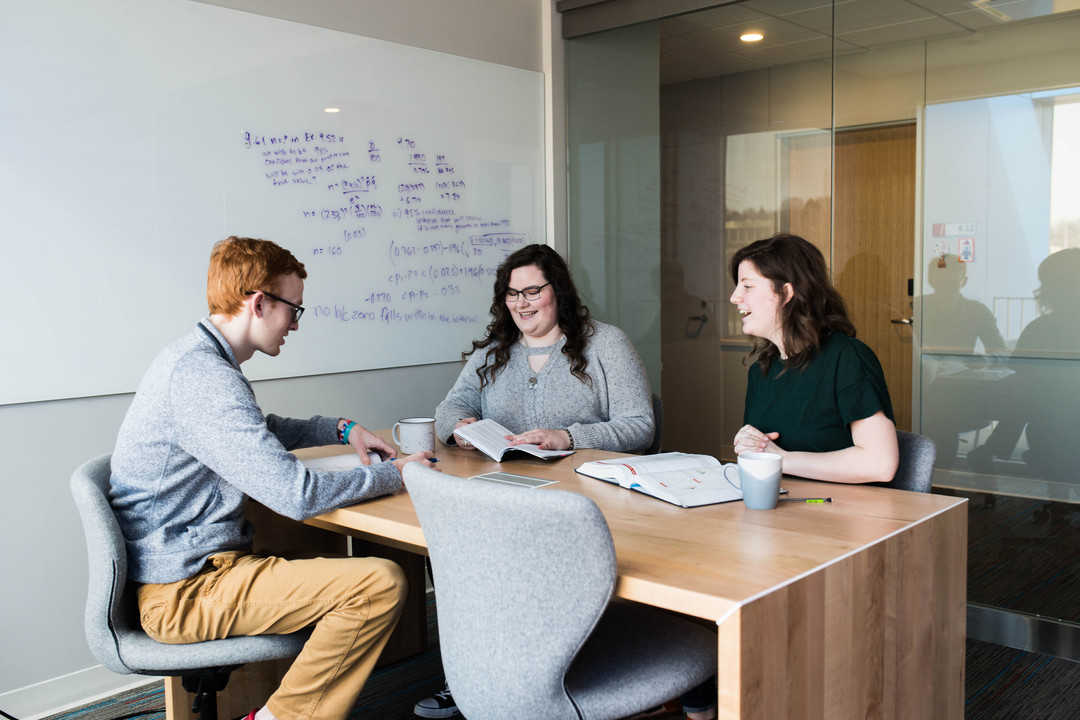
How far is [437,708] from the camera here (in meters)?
2.51

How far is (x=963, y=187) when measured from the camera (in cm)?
306

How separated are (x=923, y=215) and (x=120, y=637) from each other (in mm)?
2772

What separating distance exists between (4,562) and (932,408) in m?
3.01

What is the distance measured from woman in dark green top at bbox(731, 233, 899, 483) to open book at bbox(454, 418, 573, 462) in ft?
1.53

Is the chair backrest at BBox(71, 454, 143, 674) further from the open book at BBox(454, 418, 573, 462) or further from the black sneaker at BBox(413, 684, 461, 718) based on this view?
the black sneaker at BBox(413, 684, 461, 718)

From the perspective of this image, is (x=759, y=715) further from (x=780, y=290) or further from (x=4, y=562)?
(x=4, y=562)

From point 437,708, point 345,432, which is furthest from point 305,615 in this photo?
point 437,708

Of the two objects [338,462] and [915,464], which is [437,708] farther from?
[915,464]

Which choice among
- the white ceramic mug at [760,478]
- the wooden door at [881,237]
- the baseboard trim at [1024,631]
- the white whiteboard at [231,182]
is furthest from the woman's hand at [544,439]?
the baseboard trim at [1024,631]

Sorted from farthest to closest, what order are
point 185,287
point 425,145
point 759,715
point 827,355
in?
point 425,145 < point 185,287 < point 827,355 < point 759,715

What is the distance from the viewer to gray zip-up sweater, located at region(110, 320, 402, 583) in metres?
1.75

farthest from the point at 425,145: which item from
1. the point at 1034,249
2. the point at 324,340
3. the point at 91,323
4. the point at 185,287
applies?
the point at 1034,249

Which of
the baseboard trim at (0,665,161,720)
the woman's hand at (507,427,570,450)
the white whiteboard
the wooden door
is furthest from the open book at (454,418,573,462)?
the wooden door

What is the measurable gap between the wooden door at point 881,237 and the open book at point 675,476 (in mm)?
1513
